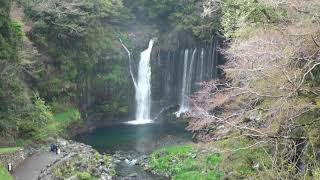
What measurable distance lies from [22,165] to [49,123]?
7003 millimetres

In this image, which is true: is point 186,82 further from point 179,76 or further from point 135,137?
point 135,137

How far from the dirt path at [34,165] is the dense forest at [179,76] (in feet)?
3.06

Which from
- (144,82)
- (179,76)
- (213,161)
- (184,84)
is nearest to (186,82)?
(184,84)

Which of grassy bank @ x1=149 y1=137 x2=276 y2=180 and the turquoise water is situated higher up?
grassy bank @ x1=149 y1=137 x2=276 y2=180

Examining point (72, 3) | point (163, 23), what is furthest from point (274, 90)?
point (163, 23)

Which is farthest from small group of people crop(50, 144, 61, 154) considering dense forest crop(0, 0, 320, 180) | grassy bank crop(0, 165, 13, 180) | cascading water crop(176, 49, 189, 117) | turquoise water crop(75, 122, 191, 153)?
cascading water crop(176, 49, 189, 117)

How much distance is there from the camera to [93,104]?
44.0 meters

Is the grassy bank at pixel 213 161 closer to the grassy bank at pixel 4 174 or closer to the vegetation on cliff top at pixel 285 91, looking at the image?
the vegetation on cliff top at pixel 285 91

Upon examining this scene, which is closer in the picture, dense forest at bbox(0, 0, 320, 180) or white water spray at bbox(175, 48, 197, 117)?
dense forest at bbox(0, 0, 320, 180)

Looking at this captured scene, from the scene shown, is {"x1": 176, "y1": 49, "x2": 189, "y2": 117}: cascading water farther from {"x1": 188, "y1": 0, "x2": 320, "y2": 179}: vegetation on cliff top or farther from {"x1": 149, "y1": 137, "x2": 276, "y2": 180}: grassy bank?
{"x1": 188, "y1": 0, "x2": 320, "y2": 179}: vegetation on cliff top

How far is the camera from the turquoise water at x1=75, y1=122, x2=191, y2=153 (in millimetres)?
36031

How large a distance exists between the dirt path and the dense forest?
934 mm

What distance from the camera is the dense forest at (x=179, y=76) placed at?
1586 cm

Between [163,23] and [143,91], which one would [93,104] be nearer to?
[143,91]
